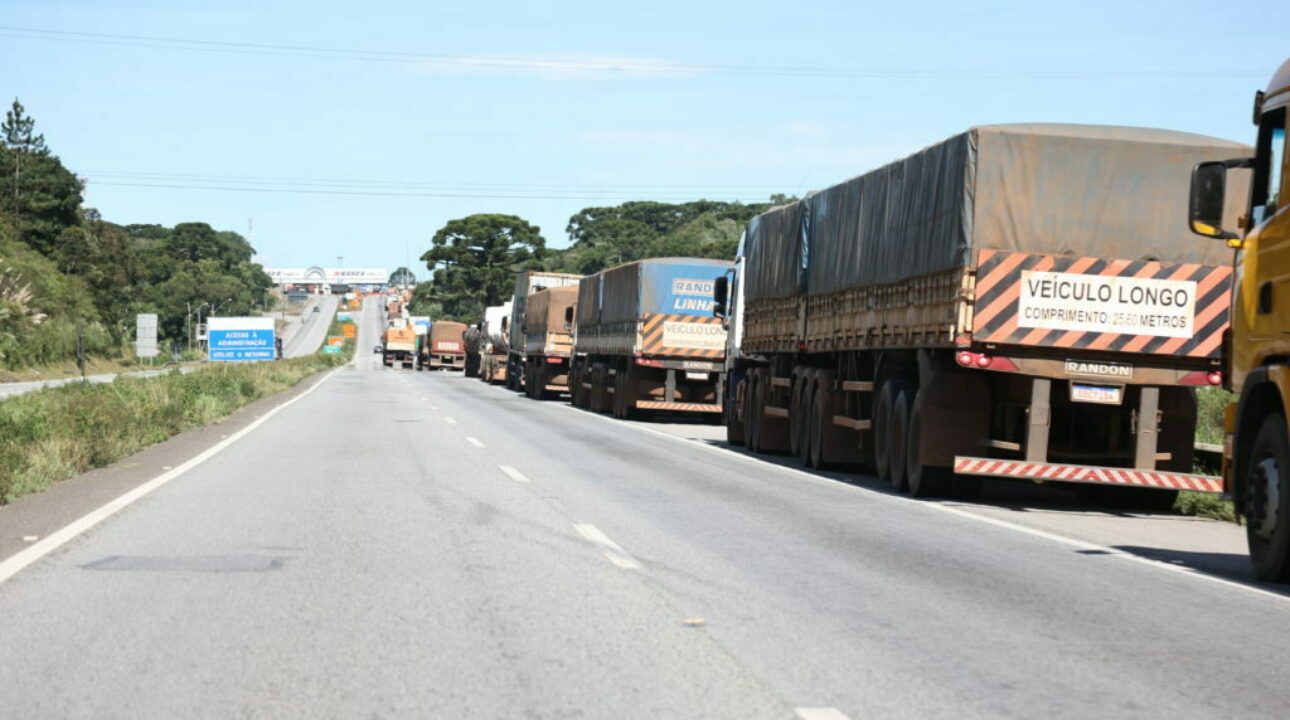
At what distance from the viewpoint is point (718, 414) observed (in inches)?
1379

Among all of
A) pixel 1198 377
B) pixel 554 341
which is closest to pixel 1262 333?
pixel 1198 377

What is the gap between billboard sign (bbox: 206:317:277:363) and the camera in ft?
182

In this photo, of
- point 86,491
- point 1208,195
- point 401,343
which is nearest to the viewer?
point 1208,195

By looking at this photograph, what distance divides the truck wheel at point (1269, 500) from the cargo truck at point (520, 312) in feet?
138

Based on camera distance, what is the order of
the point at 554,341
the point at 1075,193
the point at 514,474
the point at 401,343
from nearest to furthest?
the point at 1075,193
the point at 514,474
the point at 554,341
the point at 401,343

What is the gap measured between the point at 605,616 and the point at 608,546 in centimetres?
291

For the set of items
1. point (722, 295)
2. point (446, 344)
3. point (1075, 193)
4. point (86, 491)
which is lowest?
point (86, 491)

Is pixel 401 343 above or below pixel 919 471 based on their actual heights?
below

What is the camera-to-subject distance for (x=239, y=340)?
183 feet

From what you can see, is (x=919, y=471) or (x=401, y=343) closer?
(x=919, y=471)

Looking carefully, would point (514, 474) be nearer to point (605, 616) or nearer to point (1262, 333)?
point (1262, 333)

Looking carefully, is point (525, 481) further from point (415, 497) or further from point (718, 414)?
point (718, 414)

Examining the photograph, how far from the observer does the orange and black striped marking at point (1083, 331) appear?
14836 millimetres

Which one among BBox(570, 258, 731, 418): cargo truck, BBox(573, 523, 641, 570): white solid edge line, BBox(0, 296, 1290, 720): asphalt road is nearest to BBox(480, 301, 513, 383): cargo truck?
BBox(570, 258, 731, 418): cargo truck
